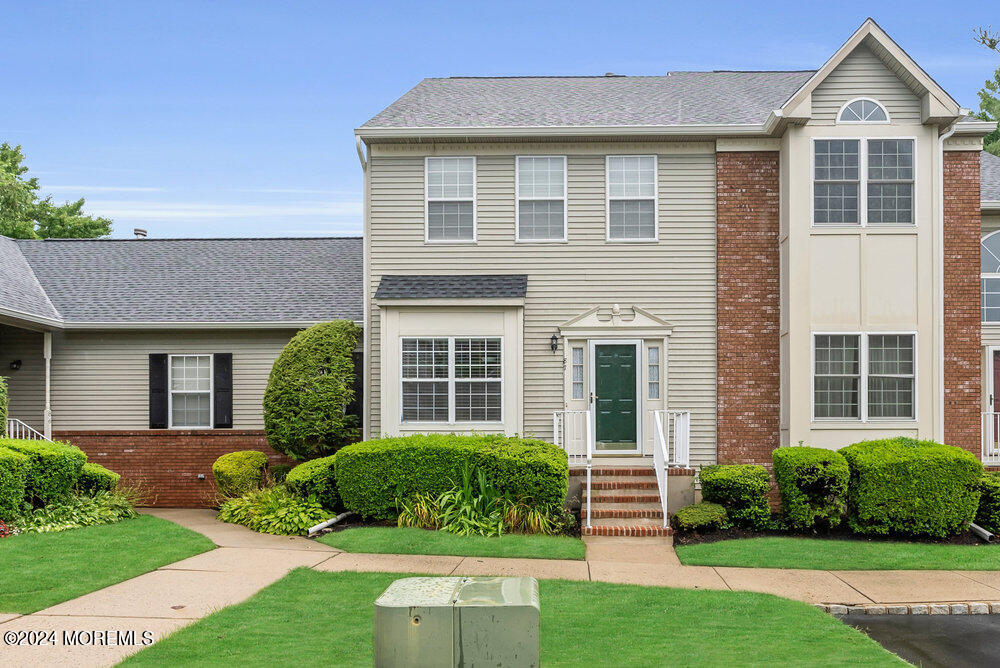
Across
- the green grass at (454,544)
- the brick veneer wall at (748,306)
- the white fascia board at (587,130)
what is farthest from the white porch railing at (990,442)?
the green grass at (454,544)

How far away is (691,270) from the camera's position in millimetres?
15352

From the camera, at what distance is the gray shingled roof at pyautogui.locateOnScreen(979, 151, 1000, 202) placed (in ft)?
52.4

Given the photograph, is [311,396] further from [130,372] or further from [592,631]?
[592,631]

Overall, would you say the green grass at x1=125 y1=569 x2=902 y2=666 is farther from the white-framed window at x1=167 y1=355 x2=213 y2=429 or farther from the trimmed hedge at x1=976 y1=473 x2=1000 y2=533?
the white-framed window at x1=167 y1=355 x2=213 y2=429

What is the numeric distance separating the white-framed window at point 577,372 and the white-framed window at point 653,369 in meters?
1.15

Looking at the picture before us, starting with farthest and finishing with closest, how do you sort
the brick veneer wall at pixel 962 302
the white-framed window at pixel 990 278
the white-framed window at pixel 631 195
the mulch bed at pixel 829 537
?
the white-framed window at pixel 990 278 < the white-framed window at pixel 631 195 < the brick veneer wall at pixel 962 302 < the mulch bed at pixel 829 537

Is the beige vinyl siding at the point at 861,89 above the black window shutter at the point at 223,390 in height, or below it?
above

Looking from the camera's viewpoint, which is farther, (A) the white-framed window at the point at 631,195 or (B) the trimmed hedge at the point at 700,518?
(A) the white-framed window at the point at 631,195

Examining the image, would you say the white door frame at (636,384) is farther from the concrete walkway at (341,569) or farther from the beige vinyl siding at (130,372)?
the beige vinyl siding at (130,372)

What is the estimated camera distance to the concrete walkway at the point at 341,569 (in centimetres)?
775

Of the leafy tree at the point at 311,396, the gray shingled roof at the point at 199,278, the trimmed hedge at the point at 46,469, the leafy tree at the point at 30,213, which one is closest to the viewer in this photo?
the trimmed hedge at the point at 46,469

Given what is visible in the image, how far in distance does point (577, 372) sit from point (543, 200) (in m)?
3.05

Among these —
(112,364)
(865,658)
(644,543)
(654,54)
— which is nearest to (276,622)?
(865,658)

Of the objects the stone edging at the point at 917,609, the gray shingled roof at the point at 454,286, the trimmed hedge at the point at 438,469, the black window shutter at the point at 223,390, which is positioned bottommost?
the stone edging at the point at 917,609
